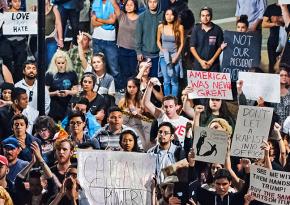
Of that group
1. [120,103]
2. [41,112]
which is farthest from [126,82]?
[41,112]

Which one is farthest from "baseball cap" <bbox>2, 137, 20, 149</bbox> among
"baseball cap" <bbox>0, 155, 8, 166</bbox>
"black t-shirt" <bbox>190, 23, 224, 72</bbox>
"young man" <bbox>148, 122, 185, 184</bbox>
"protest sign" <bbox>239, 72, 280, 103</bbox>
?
"protest sign" <bbox>239, 72, 280, 103</bbox>

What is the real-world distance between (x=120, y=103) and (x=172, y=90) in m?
0.65

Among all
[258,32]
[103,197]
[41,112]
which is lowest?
[103,197]

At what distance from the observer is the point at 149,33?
46.9 ft

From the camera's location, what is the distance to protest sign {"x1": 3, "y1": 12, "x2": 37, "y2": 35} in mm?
14906

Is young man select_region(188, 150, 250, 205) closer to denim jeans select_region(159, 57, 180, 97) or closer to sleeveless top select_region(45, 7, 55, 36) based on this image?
denim jeans select_region(159, 57, 180, 97)

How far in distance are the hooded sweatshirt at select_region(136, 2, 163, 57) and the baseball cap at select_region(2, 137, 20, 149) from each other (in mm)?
1742

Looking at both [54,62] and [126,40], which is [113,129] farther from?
[54,62]

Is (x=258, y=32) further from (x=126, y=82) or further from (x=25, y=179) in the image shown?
(x=25, y=179)

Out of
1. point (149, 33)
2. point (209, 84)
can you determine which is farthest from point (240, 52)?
point (149, 33)

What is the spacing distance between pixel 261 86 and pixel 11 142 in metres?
3.04

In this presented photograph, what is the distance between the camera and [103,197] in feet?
46.0

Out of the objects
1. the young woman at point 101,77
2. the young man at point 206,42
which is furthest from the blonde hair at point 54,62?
the young man at point 206,42

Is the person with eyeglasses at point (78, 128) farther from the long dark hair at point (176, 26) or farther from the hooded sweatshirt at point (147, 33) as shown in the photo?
the long dark hair at point (176, 26)
